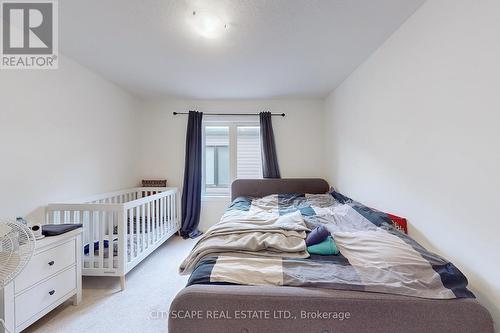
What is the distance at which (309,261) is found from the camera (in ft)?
4.03

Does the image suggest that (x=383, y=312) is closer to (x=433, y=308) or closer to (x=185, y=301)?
(x=433, y=308)

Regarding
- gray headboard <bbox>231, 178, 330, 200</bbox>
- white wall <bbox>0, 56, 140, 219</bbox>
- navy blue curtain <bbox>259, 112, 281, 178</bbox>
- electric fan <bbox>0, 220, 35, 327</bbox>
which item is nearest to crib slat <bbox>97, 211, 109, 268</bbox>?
white wall <bbox>0, 56, 140, 219</bbox>

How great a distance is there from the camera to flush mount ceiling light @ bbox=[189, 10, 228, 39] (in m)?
1.60

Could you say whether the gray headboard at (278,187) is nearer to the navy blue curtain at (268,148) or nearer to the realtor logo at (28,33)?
the navy blue curtain at (268,148)

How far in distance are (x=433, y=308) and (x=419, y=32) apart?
5.58 ft

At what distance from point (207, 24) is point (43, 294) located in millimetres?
2313

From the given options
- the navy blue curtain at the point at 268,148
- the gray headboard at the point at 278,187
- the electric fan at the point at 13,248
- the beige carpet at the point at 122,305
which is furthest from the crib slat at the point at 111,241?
the navy blue curtain at the point at 268,148

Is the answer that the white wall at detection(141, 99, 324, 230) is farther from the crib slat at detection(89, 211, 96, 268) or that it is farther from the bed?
the bed

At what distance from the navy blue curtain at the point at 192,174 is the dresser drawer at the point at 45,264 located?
178 centimetres

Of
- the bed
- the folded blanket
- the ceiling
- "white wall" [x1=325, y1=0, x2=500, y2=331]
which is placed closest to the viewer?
the bed

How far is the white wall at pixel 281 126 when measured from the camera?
366cm

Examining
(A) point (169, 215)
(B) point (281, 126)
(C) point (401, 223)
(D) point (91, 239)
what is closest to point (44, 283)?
(D) point (91, 239)

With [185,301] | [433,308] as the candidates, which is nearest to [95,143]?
[185,301]

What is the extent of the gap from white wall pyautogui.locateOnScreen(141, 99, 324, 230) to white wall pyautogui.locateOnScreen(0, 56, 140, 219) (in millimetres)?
570
